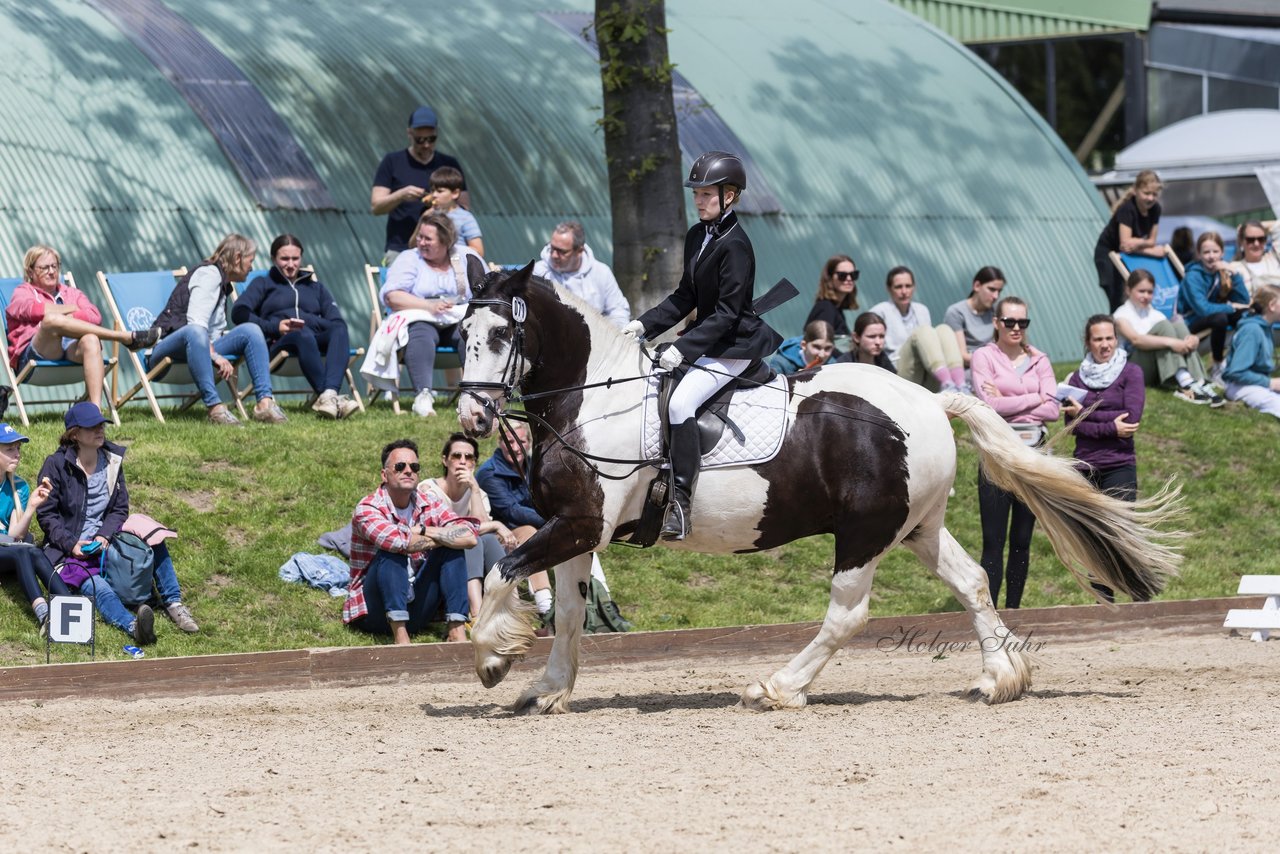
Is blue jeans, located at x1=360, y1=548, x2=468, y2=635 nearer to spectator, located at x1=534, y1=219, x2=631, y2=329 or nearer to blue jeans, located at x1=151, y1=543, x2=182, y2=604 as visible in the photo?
blue jeans, located at x1=151, y1=543, x2=182, y2=604

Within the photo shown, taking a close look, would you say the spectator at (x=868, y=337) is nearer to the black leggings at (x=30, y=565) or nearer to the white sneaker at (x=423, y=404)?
the white sneaker at (x=423, y=404)

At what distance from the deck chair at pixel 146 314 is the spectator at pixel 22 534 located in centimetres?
259

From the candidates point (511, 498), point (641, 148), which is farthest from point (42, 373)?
point (641, 148)

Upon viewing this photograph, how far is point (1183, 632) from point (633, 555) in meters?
3.27

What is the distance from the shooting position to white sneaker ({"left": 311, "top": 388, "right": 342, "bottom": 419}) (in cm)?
1172

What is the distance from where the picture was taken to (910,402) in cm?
769

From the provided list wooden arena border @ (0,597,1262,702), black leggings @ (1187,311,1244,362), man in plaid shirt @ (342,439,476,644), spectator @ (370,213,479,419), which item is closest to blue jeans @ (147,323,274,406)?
spectator @ (370,213,479,419)

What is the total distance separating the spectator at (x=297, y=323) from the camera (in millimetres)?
11797

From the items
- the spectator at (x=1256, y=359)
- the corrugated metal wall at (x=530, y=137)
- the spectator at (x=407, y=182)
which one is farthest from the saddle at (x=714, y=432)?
the spectator at (x=1256, y=359)

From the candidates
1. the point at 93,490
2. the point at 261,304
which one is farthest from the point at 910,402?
the point at 261,304

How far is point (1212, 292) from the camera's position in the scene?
574 inches

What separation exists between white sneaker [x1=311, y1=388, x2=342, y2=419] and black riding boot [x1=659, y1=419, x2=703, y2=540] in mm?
4958

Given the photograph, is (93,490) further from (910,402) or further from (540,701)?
(910,402)

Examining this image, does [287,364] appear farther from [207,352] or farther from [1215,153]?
→ [1215,153]
